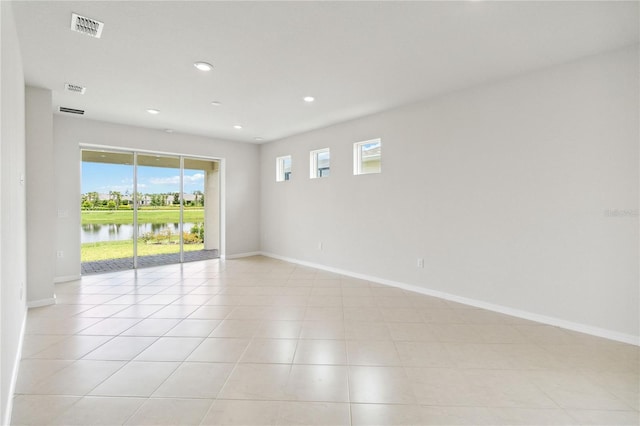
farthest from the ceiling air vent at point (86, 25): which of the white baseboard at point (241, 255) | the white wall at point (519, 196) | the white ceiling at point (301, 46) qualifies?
the white baseboard at point (241, 255)

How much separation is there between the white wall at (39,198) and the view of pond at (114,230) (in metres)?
1.56

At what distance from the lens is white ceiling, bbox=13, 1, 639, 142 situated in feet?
7.47

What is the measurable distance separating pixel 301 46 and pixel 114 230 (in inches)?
214

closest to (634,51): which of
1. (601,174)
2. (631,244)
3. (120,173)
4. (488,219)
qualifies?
(601,174)

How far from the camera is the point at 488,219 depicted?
3.69 meters

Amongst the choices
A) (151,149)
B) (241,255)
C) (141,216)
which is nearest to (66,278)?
(141,216)

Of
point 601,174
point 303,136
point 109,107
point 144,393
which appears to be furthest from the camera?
point 303,136

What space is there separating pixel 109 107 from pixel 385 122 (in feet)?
14.1

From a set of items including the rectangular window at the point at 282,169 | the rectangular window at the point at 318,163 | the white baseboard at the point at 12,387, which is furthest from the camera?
→ the rectangular window at the point at 282,169

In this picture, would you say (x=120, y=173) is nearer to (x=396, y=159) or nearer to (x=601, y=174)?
(x=396, y=159)

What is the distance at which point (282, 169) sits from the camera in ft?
23.4

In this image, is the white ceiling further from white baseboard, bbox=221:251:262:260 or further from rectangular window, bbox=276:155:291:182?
white baseboard, bbox=221:251:262:260

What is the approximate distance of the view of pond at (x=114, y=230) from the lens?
5523mm

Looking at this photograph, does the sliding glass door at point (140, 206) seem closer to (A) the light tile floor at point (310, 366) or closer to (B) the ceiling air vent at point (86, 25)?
(A) the light tile floor at point (310, 366)
